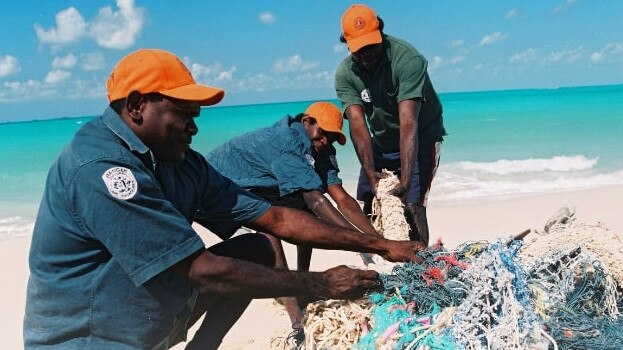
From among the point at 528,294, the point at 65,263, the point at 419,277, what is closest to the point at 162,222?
the point at 65,263

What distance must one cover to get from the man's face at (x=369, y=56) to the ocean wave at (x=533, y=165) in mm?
9699

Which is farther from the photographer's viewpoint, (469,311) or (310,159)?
(310,159)

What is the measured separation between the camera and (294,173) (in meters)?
3.94

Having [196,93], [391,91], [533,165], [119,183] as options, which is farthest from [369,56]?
[533,165]

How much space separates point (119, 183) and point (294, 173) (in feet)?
6.48

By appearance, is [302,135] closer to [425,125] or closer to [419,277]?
[425,125]

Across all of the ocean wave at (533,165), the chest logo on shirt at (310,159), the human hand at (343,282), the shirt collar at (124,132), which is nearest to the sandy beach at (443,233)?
the chest logo on shirt at (310,159)

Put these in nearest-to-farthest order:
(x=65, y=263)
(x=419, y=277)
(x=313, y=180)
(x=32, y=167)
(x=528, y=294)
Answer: (x=65, y=263), (x=528, y=294), (x=419, y=277), (x=313, y=180), (x=32, y=167)

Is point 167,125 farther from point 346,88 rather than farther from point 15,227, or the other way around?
point 15,227

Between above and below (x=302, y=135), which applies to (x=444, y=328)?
below

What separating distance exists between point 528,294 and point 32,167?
1989 cm

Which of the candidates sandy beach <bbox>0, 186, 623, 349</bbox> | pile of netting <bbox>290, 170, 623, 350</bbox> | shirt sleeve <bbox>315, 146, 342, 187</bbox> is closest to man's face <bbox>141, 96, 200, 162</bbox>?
pile of netting <bbox>290, 170, 623, 350</bbox>

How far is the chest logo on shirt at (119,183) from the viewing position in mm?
2016

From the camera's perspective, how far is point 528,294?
2398mm
